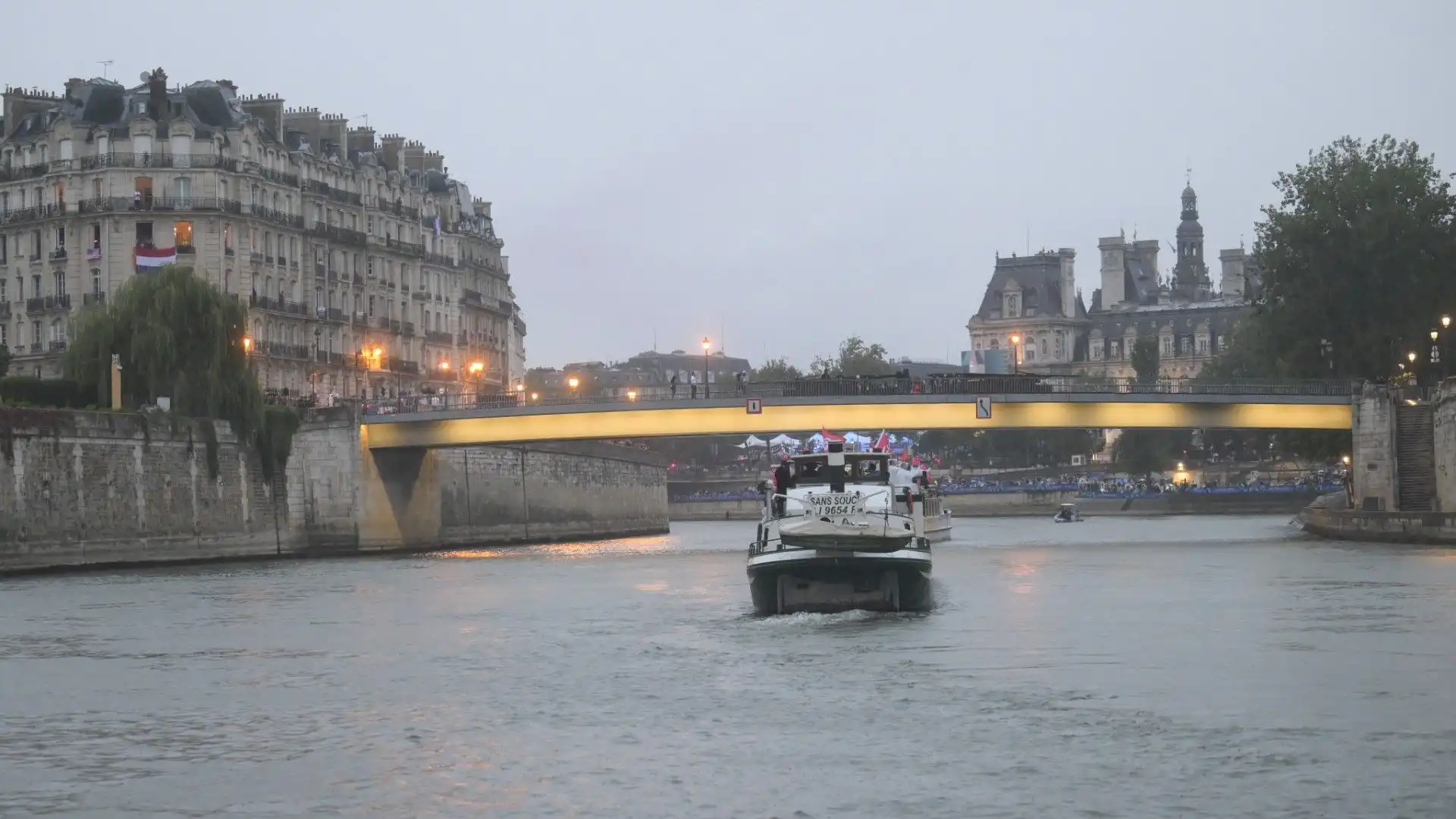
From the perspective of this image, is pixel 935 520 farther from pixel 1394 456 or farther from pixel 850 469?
pixel 850 469

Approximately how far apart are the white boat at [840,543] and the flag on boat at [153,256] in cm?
5023

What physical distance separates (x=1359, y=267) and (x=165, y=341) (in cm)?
4933

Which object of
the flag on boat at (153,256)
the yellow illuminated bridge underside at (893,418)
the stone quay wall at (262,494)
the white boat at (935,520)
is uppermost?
the flag on boat at (153,256)

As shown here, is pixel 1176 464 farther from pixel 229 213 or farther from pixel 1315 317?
pixel 229 213

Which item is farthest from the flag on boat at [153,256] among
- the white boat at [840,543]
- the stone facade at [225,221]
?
the white boat at [840,543]

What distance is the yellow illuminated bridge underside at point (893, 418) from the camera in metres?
78.4

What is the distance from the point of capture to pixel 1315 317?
96750 mm

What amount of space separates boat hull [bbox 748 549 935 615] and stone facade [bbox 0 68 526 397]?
172 feet

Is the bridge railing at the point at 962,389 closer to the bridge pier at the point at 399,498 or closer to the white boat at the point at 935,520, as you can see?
the bridge pier at the point at 399,498

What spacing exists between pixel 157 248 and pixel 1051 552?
41473 millimetres

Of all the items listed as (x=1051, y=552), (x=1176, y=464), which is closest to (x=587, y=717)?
(x=1051, y=552)

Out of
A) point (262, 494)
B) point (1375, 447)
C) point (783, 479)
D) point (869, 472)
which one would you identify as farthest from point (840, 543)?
point (262, 494)

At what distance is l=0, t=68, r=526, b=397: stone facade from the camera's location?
96750 millimetres

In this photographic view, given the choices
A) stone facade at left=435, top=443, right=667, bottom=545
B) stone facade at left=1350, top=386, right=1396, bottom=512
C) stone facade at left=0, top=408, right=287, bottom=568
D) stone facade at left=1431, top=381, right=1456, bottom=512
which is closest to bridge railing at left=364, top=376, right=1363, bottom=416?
stone facade at left=1350, top=386, right=1396, bottom=512
